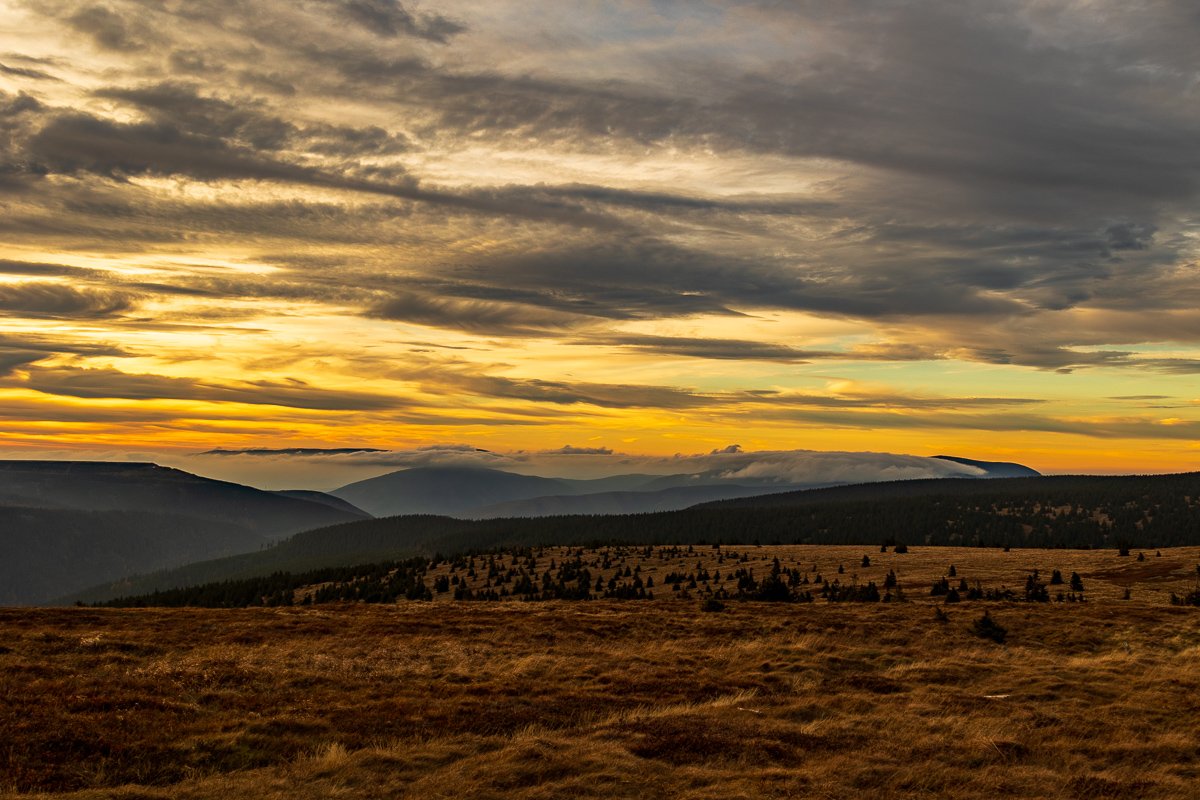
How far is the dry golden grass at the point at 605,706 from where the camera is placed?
15391 mm

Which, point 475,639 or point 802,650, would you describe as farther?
point 475,639

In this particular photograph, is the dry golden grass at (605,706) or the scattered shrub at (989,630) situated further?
the scattered shrub at (989,630)

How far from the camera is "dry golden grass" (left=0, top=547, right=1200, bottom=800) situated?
15391 millimetres

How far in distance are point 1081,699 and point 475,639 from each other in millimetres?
22821

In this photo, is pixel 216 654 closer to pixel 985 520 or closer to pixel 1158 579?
pixel 1158 579

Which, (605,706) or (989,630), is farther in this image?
(989,630)

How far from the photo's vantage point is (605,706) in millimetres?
22062

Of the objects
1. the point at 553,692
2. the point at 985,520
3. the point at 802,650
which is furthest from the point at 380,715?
the point at 985,520

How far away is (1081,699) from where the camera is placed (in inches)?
923

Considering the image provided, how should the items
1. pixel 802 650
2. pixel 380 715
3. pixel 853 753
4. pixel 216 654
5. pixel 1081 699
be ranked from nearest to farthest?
pixel 853 753 < pixel 380 715 < pixel 1081 699 < pixel 216 654 < pixel 802 650

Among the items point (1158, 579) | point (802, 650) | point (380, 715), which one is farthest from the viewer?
point (1158, 579)

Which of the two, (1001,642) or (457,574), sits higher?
(1001,642)

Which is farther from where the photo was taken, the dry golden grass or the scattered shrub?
the scattered shrub

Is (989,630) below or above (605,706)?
below
